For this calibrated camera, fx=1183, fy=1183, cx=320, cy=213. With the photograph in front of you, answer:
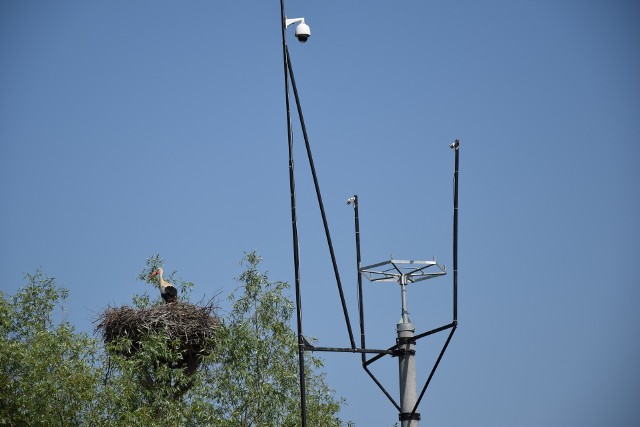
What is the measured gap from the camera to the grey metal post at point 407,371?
13.5 m

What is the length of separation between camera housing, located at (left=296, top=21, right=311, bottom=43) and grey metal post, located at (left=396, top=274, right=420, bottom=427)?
11.6 ft

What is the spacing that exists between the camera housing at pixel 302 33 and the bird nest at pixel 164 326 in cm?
1325

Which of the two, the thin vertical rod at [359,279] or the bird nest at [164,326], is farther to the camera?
the bird nest at [164,326]

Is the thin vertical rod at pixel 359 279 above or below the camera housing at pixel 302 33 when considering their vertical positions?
below

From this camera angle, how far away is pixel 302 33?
46.3 ft

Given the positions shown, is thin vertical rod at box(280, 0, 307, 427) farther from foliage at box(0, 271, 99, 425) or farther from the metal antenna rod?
foliage at box(0, 271, 99, 425)

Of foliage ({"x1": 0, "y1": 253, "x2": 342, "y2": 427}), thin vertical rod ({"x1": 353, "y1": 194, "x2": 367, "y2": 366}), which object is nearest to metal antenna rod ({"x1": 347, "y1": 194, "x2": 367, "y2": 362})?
thin vertical rod ({"x1": 353, "y1": 194, "x2": 367, "y2": 366})

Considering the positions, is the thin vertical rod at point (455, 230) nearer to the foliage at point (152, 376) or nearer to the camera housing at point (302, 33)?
the camera housing at point (302, 33)

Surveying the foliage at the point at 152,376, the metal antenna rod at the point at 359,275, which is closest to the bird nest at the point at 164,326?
the foliage at the point at 152,376

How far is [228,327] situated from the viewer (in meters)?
27.9

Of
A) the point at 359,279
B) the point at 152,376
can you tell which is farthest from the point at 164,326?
the point at 359,279

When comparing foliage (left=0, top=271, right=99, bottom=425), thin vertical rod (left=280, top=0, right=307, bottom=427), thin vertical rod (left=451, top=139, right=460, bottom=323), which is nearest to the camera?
thin vertical rod (left=280, top=0, right=307, bottom=427)

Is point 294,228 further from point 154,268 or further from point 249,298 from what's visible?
point 154,268

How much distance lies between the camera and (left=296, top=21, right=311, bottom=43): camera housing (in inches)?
555
